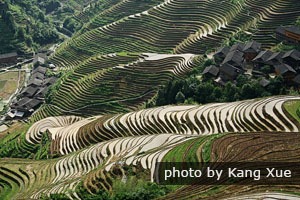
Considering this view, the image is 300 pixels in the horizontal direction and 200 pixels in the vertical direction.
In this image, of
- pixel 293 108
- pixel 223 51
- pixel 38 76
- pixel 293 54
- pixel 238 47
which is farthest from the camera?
pixel 38 76

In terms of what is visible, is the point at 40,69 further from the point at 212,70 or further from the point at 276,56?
the point at 276,56

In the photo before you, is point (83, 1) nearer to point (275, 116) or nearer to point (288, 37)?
point (288, 37)

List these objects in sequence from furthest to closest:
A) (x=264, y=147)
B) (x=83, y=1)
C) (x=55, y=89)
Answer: (x=83, y=1) → (x=55, y=89) → (x=264, y=147)

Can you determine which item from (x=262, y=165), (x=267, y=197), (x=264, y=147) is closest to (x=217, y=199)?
(x=267, y=197)

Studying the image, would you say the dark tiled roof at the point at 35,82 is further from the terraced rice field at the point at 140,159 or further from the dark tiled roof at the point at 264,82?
the dark tiled roof at the point at 264,82

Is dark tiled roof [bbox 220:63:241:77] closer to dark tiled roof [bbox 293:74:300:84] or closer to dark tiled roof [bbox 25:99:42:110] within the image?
dark tiled roof [bbox 293:74:300:84]

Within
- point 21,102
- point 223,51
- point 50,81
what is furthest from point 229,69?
point 50,81
